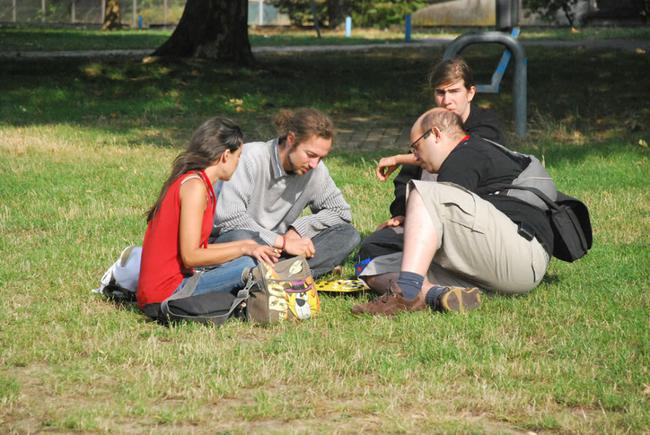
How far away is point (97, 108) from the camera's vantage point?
14.6 metres

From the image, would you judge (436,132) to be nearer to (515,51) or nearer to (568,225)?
(568,225)

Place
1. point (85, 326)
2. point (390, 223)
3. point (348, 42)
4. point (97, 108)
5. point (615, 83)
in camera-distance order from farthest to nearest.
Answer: point (348, 42) → point (615, 83) → point (97, 108) → point (390, 223) → point (85, 326)

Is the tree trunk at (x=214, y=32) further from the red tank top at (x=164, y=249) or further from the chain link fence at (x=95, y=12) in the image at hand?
the chain link fence at (x=95, y=12)

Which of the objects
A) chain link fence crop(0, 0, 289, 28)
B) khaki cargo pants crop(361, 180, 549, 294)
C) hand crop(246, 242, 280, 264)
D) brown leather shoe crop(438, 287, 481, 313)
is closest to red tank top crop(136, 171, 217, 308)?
hand crop(246, 242, 280, 264)

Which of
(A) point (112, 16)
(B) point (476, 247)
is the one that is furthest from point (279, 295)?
(A) point (112, 16)

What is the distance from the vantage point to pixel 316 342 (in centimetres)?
521

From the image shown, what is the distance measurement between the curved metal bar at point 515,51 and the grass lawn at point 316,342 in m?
1.02

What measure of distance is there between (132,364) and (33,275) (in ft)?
6.32

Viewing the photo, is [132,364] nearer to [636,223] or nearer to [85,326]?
[85,326]

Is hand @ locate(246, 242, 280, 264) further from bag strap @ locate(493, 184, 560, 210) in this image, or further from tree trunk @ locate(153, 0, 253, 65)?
tree trunk @ locate(153, 0, 253, 65)

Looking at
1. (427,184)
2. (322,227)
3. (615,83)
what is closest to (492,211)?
Answer: (427,184)

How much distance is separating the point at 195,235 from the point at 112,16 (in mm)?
37331

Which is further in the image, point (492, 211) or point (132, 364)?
point (492, 211)

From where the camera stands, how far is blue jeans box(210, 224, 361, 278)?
6605 mm
